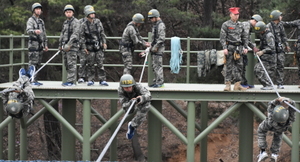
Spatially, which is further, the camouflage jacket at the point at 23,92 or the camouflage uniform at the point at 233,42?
the camouflage uniform at the point at 233,42

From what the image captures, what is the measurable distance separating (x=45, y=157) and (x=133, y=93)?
13.5 metres

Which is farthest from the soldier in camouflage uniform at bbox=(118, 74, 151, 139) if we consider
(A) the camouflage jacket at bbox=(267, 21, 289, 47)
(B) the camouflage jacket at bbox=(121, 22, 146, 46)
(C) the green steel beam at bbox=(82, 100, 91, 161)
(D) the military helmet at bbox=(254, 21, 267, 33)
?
(A) the camouflage jacket at bbox=(267, 21, 289, 47)

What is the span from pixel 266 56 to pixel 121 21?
41.2 feet

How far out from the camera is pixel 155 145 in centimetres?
1412

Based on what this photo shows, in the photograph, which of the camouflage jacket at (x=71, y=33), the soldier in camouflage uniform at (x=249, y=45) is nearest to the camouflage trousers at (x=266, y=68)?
the soldier in camouflage uniform at (x=249, y=45)

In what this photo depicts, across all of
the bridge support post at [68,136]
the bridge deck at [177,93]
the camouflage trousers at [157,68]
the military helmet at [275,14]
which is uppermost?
the military helmet at [275,14]

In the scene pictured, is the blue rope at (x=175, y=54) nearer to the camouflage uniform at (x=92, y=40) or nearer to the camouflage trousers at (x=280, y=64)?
the camouflage uniform at (x=92, y=40)

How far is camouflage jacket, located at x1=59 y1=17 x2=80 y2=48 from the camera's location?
44.5 feet

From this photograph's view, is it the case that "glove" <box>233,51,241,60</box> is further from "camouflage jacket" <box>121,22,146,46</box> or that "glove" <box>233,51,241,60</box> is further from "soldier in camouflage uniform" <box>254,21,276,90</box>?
"camouflage jacket" <box>121,22,146,46</box>

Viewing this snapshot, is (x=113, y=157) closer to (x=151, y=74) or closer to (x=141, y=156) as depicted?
(x=151, y=74)

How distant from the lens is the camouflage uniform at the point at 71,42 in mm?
13602

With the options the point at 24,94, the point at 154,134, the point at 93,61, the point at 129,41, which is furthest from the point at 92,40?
the point at 154,134

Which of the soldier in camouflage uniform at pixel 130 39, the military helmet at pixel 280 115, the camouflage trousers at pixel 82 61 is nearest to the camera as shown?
the military helmet at pixel 280 115

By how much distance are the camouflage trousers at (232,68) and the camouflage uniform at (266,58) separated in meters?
0.51
